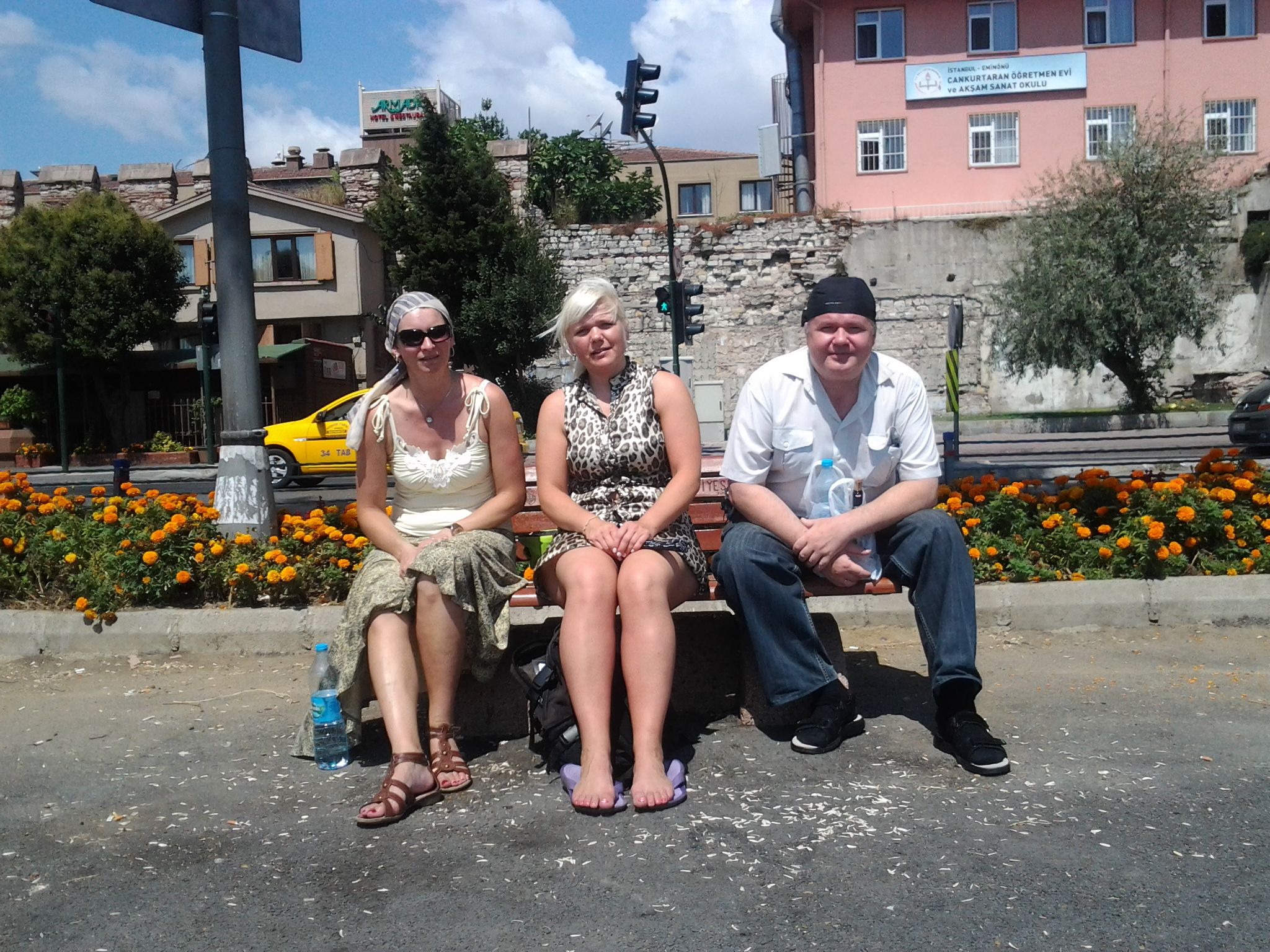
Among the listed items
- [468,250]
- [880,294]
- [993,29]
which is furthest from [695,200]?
[468,250]

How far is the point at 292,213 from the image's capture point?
1252 inches

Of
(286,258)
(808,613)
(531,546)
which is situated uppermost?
(286,258)

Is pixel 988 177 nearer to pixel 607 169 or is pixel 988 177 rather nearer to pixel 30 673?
pixel 607 169

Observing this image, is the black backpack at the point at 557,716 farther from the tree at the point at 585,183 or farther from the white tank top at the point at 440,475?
the tree at the point at 585,183

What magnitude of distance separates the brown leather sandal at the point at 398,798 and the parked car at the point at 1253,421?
1677 centimetres

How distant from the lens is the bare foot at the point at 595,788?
309 cm

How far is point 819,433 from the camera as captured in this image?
379 centimetres

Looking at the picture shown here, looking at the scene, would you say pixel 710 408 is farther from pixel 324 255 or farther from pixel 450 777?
pixel 450 777

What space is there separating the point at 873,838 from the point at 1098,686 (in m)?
1.80

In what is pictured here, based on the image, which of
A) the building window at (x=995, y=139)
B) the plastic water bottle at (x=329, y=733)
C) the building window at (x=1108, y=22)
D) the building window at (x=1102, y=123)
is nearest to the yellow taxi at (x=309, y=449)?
the plastic water bottle at (x=329, y=733)

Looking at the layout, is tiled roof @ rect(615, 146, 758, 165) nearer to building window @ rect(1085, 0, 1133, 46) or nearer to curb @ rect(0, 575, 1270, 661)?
building window @ rect(1085, 0, 1133, 46)

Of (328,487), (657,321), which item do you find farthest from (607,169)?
(328,487)

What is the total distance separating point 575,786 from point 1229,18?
36.6 meters

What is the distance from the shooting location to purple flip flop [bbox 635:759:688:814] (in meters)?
3.10
